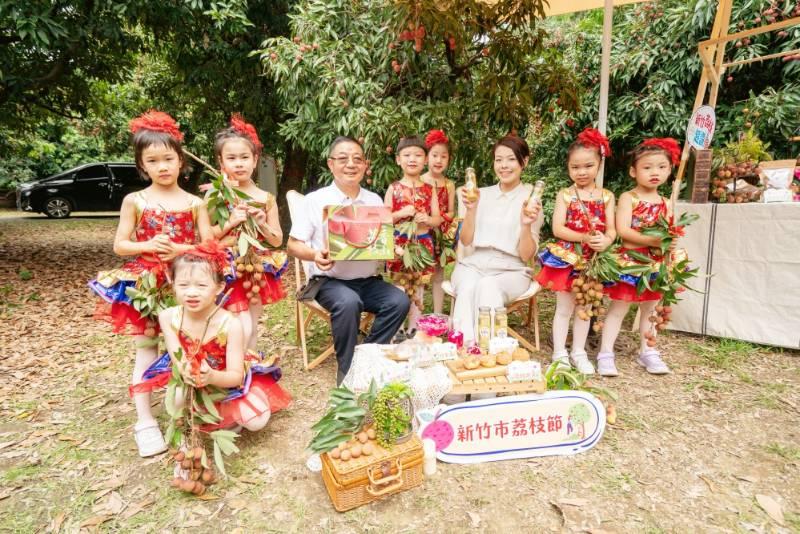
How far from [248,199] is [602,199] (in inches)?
101

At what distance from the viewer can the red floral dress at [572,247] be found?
139 inches

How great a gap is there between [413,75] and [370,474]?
407 cm

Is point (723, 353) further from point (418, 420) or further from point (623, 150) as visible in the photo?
point (623, 150)

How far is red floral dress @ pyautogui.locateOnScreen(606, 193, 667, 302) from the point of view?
3.49m

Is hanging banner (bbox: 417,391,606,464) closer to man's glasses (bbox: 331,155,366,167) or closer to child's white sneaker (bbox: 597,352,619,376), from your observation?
child's white sneaker (bbox: 597,352,619,376)

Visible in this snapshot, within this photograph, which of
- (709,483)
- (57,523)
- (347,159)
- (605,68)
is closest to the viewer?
(57,523)

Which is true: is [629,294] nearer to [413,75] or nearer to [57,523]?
[413,75]

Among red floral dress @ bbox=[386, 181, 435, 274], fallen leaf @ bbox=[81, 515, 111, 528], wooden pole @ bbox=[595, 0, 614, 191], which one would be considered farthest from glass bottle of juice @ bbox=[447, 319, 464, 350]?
fallen leaf @ bbox=[81, 515, 111, 528]

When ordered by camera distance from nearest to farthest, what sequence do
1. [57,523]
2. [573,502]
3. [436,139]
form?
1. [57,523]
2. [573,502]
3. [436,139]

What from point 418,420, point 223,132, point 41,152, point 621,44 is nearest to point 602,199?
point 418,420

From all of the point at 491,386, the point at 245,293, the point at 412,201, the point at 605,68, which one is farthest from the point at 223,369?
the point at 605,68

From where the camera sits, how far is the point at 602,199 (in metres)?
3.58

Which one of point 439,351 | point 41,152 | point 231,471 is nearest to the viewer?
point 231,471

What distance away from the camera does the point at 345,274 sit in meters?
3.53
